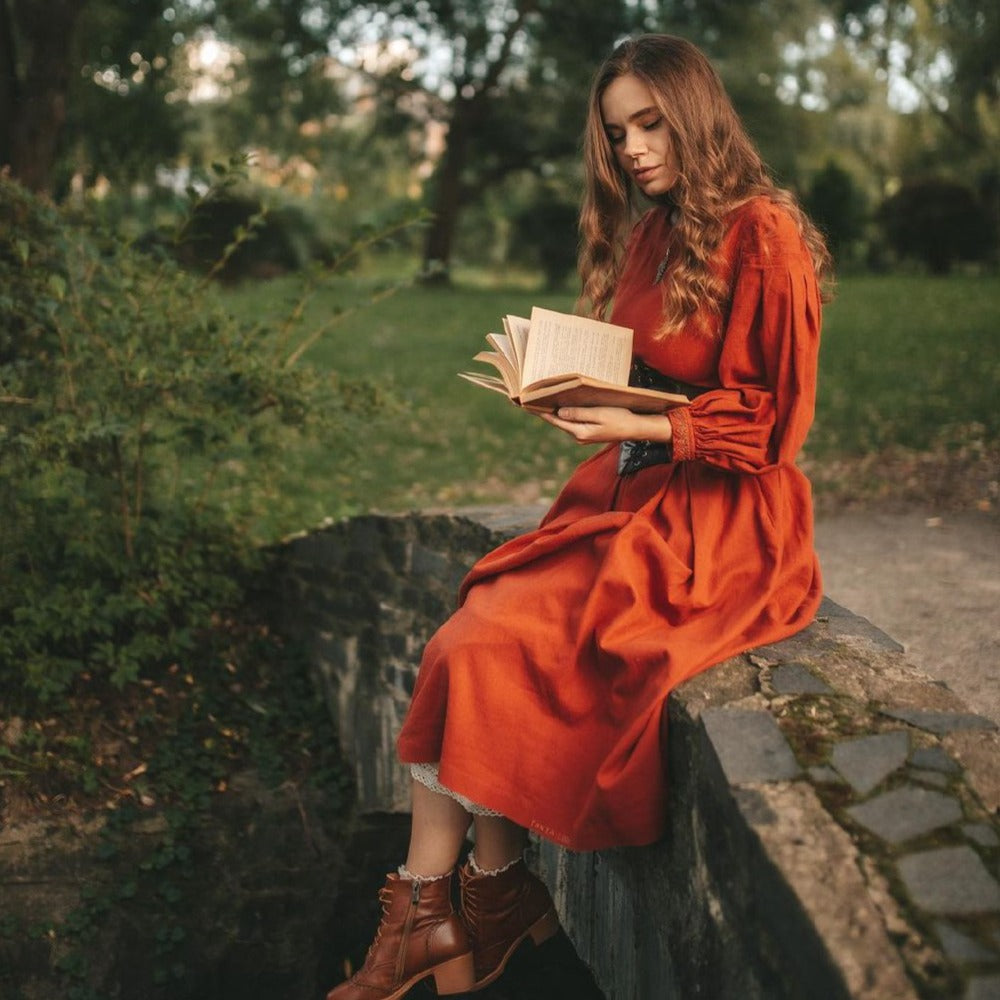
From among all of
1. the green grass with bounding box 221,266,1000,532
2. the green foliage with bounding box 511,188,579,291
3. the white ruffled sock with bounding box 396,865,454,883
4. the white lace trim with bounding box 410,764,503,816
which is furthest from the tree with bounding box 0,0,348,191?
the green foliage with bounding box 511,188,579,291

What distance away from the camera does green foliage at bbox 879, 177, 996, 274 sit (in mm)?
19094

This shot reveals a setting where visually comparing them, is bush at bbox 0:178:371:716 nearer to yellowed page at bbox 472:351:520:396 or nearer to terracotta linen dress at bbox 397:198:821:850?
yellowed page at bbox 472:351:520:396

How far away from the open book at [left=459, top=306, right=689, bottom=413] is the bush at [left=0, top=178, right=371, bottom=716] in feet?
7.52

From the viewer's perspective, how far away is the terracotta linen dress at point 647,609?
246cm

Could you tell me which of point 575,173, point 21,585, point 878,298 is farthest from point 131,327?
point 575,173

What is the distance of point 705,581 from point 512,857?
916 mm

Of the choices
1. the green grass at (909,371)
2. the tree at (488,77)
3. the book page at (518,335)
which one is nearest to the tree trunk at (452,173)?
the tree at (488,77)

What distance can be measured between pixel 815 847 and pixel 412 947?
1.28 metres

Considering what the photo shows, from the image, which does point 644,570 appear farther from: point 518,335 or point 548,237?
point 548,237

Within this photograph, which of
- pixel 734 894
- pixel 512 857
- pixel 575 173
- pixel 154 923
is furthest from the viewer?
pixel 575 173

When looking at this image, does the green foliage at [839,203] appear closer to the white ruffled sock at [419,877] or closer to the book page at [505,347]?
the book page at [505,347]

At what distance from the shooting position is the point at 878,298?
15648mm

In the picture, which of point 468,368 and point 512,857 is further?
point 468,368

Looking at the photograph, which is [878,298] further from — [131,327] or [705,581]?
[705,581]
